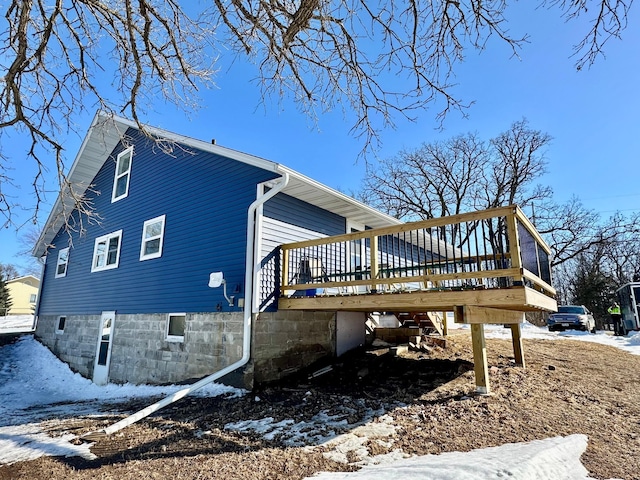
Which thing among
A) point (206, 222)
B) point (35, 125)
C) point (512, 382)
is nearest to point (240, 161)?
point (206, 222)

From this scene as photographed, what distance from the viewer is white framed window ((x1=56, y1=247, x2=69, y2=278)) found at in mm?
13453

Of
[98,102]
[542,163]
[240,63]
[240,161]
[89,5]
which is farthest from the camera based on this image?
[542,163]

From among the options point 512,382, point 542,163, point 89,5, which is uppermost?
point 542,163

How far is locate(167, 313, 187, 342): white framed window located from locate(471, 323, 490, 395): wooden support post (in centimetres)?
584

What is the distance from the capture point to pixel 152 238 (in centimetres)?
973

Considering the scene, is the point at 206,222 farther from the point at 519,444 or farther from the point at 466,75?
the point at 519,444

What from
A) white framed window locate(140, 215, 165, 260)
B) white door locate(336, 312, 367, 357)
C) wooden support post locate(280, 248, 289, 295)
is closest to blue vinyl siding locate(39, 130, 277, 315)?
white framed window locate(140, 215, 165, 260)

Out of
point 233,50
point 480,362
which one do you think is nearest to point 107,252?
point 233,50

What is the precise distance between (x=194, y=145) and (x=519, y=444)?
812 centimetres

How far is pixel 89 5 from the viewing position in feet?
13.9

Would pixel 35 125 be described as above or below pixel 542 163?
below

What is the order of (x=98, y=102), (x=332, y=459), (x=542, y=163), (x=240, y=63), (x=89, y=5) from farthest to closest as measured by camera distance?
(x=542, y=163), (x=98, y=102), (x=240, y=63), (x=89, y=5), (x=332, y=459)

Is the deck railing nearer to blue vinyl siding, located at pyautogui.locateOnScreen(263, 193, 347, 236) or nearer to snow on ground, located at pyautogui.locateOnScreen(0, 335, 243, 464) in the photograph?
blue vinyl siding, located at pyautogui.locateOnScreen(263, 193, 347, 236)

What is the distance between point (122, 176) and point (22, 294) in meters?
41.1
